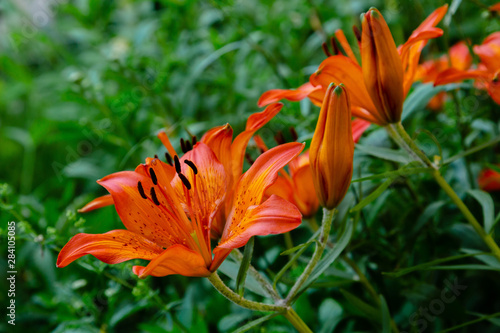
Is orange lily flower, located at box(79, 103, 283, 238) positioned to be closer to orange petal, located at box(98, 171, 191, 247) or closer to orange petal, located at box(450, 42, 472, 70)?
orange petal, located at box(98, 171, 191, 247)

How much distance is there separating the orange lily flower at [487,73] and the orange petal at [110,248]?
0.38 metres

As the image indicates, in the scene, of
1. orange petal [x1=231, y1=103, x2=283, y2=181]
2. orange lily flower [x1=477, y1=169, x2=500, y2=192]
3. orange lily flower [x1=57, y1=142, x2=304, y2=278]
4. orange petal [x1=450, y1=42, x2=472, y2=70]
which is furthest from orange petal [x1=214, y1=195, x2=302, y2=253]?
orange petal [x1=450, y1=42, x2=472, y2=70]

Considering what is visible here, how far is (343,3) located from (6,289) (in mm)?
1119

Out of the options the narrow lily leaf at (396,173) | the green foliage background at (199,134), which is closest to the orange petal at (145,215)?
the green foliage background at (199,134)

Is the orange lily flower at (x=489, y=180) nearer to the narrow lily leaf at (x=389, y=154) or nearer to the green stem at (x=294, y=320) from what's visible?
the narrow lily leaf at (x=389, y=154)

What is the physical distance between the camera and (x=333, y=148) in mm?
479

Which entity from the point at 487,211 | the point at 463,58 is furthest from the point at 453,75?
the point at 463,58

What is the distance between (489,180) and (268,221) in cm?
48

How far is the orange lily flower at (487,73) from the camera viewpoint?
1.89 ft

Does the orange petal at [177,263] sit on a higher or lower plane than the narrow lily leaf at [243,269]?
higher

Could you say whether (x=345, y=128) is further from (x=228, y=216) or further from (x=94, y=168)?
(x=94, y=168)

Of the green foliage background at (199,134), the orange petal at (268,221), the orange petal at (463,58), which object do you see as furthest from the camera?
the orange petal at (463,58)

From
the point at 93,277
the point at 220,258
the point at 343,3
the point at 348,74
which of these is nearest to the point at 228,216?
the point at 220,258

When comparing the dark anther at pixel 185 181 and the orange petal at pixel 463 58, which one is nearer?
the dark anther at pixel 185 181
